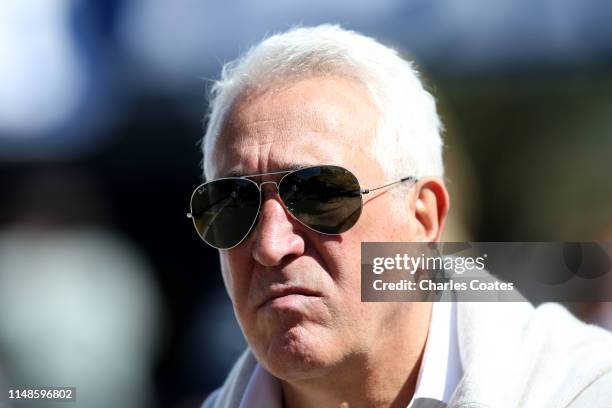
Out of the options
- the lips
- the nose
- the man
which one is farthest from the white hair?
the lips

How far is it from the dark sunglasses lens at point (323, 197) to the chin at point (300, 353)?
264 millimetres

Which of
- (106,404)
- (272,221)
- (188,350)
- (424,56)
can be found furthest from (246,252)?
(424,56)

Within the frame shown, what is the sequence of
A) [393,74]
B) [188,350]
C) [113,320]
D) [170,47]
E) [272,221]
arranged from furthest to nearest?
[170,47]
[188,350]
[113,320]
[393,74]
[272,221]

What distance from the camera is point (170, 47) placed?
4.90 m

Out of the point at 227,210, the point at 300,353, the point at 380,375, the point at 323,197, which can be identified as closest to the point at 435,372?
the point at 380,375

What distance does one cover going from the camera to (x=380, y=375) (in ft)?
6.91

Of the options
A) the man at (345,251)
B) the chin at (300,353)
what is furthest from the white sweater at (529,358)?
the chin at (300,353)

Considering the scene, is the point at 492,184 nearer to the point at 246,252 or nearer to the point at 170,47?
the point at 170,47

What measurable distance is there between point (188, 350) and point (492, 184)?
2102 mm

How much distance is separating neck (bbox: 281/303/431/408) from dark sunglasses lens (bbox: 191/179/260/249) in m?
0.42

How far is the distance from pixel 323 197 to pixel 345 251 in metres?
0.15

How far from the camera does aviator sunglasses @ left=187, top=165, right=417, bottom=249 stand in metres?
2.05

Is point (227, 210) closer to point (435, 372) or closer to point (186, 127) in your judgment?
point (435, 372)

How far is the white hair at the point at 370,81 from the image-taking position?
7.22ft
